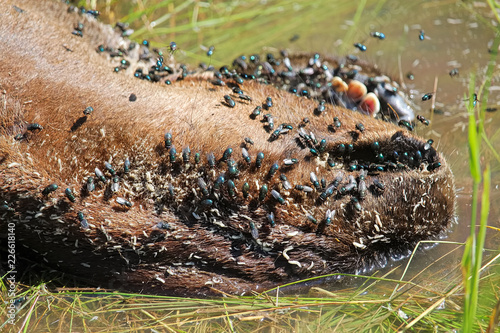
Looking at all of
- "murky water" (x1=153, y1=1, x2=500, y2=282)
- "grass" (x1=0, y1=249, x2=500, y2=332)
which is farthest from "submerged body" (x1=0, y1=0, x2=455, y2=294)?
"murky water" (x1=153, y1=1, x2=500, y2=282)

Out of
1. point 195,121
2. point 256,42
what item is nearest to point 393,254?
point 195,121

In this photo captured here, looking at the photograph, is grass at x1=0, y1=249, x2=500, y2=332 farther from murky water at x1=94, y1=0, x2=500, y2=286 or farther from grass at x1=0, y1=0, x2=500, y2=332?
murky water at x1=94, y1=0, x2=500, y2=286

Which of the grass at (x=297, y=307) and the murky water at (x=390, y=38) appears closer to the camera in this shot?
the grass at (x=297, y=307)

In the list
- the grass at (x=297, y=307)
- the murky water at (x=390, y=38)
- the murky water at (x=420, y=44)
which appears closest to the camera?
the grass at (x=297, y=307)

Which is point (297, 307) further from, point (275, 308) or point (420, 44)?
point (420, 44)

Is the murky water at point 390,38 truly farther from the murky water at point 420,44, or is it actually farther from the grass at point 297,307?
the grass at point 297,307

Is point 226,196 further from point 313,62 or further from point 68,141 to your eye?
point 313,62

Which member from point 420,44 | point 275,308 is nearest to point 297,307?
point 275,308

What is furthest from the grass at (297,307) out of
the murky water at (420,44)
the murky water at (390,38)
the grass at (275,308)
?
the murky water at (390,38)
